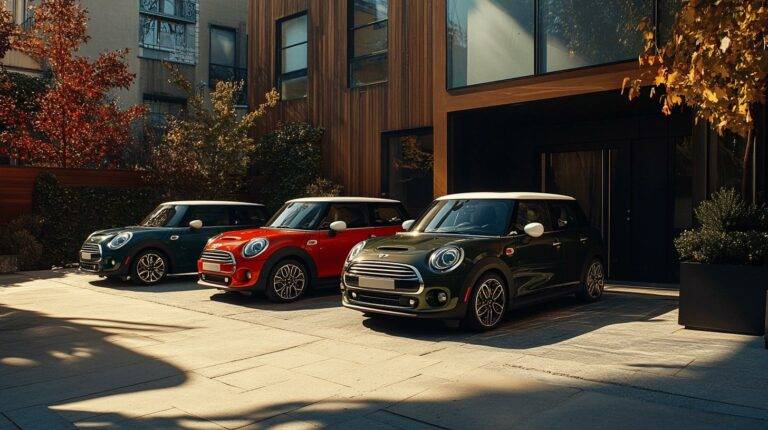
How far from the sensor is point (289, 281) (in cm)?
945

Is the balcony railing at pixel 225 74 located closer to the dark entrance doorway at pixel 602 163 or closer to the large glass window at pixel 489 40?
the dark entrance doorway at pixel 602 163

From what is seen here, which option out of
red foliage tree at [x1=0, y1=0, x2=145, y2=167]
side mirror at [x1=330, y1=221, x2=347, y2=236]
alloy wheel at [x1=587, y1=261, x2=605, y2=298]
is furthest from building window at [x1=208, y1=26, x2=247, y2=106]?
alloy wheel at [x1=587, y1=261, x2=605, y2=298]

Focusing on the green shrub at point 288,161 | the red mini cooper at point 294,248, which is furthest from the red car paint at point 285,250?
the green shrub at point 288,161

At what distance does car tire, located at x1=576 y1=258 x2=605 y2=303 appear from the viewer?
349 inches

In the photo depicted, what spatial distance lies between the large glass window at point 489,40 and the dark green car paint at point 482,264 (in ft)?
11.2

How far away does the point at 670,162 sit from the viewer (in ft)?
37.4

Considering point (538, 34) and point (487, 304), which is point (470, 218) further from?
point (538, 34)

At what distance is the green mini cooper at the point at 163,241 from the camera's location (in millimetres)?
11461

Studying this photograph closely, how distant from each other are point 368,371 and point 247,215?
304 inches

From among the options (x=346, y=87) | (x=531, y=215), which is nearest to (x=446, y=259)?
(x=531, y=215)

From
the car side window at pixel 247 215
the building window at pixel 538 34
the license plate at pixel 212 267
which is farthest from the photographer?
the car side window at pixel 247 215

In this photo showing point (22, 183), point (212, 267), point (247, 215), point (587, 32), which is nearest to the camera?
point (212, 267)

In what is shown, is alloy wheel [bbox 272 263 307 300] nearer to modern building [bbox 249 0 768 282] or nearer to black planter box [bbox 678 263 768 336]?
modern building [bbox 249 0 768 282]

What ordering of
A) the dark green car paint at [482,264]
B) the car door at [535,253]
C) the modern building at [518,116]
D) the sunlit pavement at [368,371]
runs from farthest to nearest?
1. the modern building at [518,116]
2. the car door at [535,253]
3. the dark green car paint at [482,264]
4. the sunlit pavement at [368,371]
